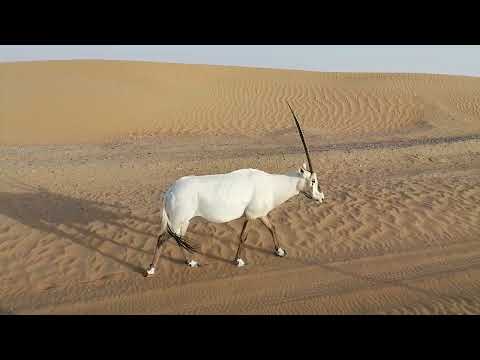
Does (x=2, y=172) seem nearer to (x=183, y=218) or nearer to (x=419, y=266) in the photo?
(x=183, y=218)

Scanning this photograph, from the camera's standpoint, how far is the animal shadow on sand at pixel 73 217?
6.83 metres

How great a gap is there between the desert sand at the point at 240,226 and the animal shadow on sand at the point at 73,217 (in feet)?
0.13

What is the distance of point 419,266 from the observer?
5863mm

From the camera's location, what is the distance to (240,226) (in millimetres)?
7438

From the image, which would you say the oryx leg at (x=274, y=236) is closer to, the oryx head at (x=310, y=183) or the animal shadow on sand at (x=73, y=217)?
the oryx head at (x=310, y=183)

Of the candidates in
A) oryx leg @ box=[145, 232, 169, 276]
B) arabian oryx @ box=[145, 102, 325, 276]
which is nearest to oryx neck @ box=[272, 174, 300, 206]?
arabian oryx @ box=[145, 102, 325, 276]

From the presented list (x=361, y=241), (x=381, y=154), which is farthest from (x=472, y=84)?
(x=361, y=241)

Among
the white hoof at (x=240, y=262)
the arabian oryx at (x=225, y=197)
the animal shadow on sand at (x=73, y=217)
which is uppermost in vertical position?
the arabian oryx at (x=225, y=197)

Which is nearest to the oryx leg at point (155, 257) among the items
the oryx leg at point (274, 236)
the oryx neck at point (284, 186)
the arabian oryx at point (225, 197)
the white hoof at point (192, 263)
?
the arabian oryx at point (225, 197)

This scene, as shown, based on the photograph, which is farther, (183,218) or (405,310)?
(183,218)

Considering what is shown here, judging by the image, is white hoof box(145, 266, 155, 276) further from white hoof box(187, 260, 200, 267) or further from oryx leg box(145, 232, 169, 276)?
white hoof box(187, 260, 200, 267)

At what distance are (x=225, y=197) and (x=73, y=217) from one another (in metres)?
4.19

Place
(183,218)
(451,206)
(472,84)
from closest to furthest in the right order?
(183,218) → (451,206) → (472,84)

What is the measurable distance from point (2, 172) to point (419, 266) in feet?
41.4
